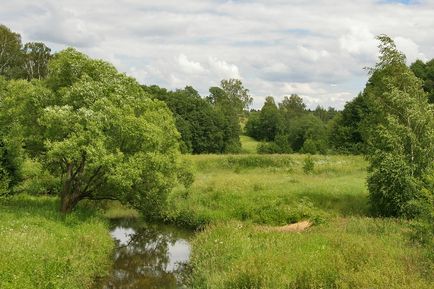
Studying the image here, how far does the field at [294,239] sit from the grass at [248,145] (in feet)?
141

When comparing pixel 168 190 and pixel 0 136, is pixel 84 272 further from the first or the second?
pixel 0 136

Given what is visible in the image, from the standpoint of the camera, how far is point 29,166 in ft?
88.4

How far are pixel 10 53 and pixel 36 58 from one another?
13.6 feet

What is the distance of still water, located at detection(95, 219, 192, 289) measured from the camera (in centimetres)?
1783

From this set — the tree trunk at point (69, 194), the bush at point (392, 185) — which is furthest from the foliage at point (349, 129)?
the tree trunk at point (69, 194)

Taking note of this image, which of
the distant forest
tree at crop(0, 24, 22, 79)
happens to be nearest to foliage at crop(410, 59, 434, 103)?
the distant forest

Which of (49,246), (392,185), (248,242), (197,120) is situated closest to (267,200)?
(392,185)

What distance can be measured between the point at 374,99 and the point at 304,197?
758cm

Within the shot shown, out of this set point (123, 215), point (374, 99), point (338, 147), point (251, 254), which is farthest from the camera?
point (338, 147)

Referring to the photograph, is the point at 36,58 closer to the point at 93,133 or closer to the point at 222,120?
the point at 222,120

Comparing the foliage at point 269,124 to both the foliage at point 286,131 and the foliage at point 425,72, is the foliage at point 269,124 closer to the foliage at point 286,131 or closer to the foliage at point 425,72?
the foliage at point 286,131

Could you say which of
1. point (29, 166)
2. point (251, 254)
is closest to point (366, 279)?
A: point (251, 254)

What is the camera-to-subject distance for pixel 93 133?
69.8 ft

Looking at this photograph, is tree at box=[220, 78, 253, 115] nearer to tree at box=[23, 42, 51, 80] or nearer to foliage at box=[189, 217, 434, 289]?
tree at box=[23, 42, 51, 80]
